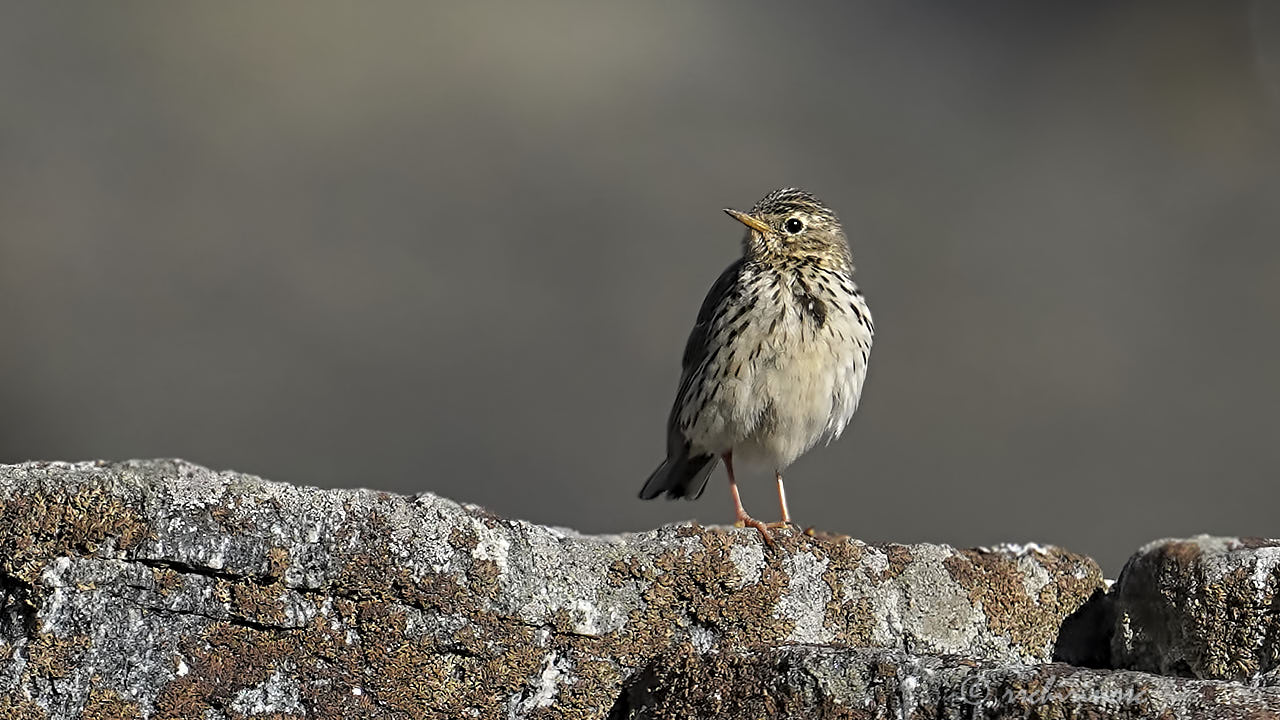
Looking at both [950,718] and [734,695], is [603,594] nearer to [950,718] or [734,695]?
[734,695]

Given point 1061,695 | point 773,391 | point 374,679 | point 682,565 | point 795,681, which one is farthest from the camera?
point 773,391

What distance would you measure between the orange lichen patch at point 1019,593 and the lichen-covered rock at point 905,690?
3.70 ft

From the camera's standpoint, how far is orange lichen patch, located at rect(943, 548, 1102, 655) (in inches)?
133

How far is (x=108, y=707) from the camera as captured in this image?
2.52 metres

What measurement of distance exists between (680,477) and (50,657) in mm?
3562

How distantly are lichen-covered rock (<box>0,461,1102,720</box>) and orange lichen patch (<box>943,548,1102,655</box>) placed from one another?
1.27ft

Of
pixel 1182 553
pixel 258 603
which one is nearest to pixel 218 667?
pixel 258 603

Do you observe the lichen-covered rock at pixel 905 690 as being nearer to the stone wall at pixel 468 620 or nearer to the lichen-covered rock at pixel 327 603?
the stone wall at pixel 468 620

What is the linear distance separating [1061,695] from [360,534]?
1323 mm

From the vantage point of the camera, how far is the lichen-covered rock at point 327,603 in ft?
8.29

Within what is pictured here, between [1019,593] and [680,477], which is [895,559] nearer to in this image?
[1019,593]

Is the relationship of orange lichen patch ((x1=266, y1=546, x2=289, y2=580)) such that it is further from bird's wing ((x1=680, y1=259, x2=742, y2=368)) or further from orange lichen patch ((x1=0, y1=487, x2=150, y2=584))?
bird's wing ((x1=680, y1=259, x2=742, y2=368))

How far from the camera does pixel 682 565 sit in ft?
10.1

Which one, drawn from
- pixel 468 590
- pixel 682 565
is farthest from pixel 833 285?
pixel 468 590
